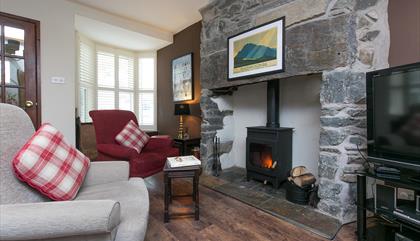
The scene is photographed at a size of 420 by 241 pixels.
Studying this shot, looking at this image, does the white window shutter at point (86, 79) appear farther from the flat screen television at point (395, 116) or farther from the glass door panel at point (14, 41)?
the flat screen television at point (395, 116)

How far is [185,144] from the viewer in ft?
12.4

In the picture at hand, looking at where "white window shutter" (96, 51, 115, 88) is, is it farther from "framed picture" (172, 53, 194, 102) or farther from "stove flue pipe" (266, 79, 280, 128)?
"stove flue pipe" (266, 79, 280, 128)

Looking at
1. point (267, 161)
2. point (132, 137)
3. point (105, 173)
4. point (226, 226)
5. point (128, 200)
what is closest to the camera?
point (128, 200)

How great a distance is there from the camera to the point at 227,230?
1.83 metres

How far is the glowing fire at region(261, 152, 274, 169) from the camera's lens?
275 cm

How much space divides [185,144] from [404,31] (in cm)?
304

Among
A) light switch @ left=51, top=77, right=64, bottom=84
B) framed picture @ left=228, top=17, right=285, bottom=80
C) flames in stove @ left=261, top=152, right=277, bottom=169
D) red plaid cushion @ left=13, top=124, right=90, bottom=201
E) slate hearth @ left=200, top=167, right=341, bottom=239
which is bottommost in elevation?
slate hearth @ left=200, top=167, right=341, bottom=239

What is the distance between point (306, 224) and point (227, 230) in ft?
2.19

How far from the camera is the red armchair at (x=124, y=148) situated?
8.21 ft

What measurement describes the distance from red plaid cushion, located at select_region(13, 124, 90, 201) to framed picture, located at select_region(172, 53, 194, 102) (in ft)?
9.78

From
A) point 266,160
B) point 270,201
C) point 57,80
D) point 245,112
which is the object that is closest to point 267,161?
point 266,160

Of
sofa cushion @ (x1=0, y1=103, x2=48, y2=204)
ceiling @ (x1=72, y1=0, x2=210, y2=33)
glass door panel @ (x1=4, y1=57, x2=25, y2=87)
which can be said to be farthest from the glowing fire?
glass door panel @ (x1=4, y1=57, x2=25, y2=87)

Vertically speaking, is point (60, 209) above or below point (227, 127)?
below

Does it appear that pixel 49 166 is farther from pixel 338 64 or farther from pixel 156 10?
pixel 156 10
